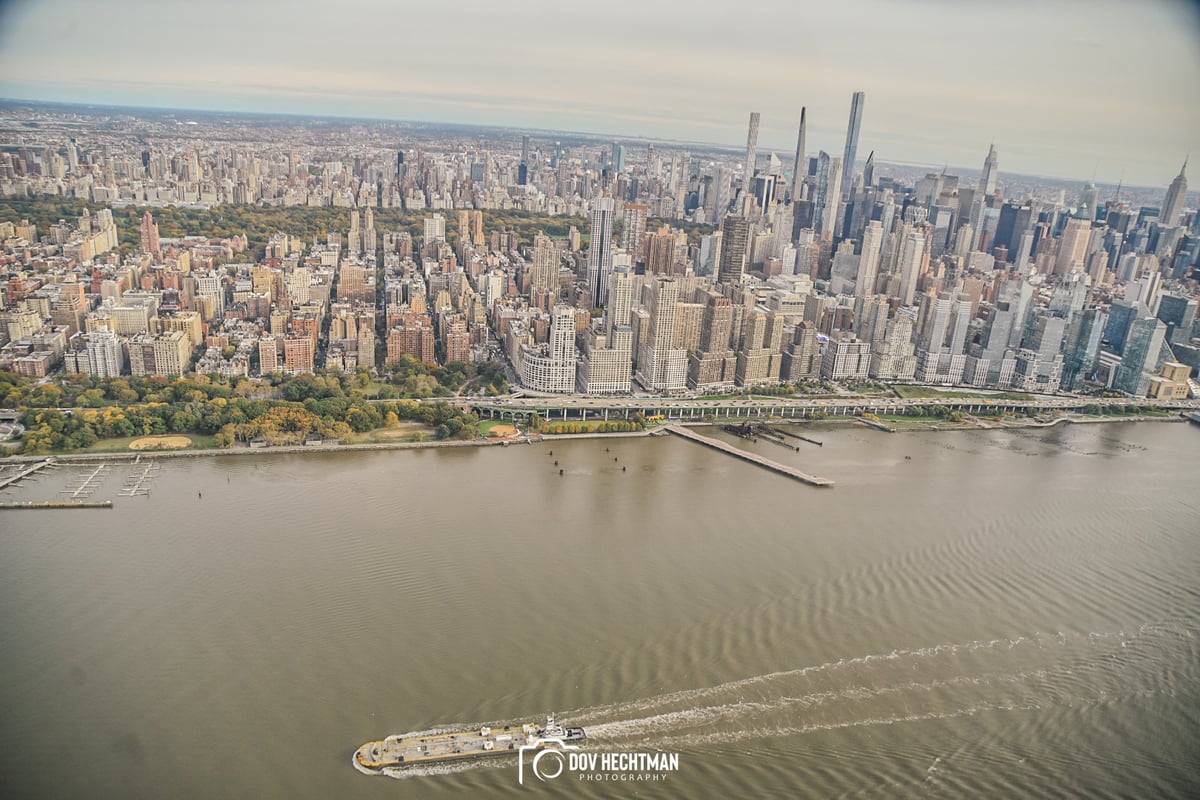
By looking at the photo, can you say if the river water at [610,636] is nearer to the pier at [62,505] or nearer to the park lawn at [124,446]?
the pier at [62,505]

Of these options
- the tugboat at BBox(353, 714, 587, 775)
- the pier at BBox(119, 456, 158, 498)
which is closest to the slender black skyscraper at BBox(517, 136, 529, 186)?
the pier at BBox(119, 456, 158, 498)

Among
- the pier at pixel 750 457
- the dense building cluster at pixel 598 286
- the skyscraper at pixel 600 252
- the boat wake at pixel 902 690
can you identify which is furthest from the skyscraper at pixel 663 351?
the boat wake at pixel 902 690

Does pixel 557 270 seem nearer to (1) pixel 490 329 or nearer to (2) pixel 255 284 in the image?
(1) pixel 490 329

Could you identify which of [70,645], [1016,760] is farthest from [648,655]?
[70,645]

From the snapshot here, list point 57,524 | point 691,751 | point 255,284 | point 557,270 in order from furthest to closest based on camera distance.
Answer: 1. point 557,270
2. point 255,284
3. point 57,524
4. point 691,751

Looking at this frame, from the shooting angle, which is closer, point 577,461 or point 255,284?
point 577,461

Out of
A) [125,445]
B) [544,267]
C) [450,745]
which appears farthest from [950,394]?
[125,445]
